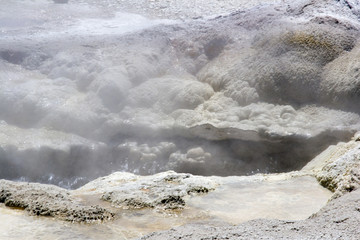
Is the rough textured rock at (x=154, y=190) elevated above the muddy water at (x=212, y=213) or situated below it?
below

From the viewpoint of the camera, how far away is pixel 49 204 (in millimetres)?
2209

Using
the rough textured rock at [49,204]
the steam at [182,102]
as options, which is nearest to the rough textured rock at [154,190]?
the rough textured rock at [49,204]

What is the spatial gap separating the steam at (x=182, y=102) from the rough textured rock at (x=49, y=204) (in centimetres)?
175

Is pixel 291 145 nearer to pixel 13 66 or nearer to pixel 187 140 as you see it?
pixel 187 140

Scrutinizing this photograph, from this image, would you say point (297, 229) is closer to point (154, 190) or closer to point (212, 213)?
point (212, 213)

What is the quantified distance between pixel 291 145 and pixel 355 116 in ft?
2.04

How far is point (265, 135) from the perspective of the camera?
404 cm

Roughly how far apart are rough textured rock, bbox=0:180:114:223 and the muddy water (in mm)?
46

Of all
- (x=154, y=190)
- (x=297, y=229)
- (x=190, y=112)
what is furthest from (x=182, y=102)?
(x=297, y=229)

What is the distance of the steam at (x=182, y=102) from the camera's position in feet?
13.5

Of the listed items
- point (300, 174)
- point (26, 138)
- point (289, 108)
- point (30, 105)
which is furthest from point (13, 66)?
point (300, 174)

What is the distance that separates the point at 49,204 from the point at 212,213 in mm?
800

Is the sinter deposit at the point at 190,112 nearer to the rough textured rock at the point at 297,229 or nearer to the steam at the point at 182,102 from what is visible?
the steam at the point at 182,102

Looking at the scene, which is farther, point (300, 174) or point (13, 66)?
point (13, 66)
